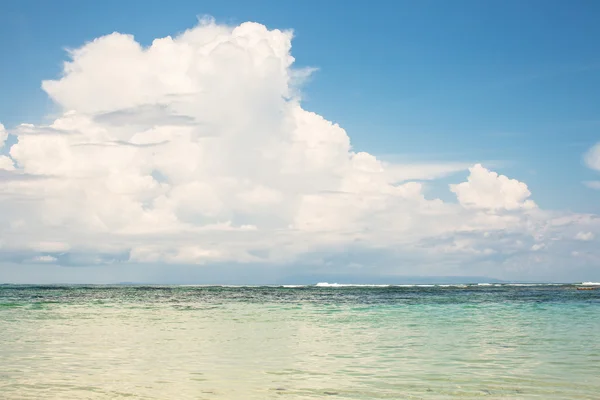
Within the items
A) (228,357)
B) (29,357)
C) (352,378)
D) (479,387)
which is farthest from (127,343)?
(479,387)

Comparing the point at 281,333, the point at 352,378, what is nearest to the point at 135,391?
the point at 352,378

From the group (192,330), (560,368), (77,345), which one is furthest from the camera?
(192,330)

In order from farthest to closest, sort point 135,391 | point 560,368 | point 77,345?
point 77,345 → point 560,368 → point 135,391

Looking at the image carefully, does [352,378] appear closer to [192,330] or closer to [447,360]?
[447,360]

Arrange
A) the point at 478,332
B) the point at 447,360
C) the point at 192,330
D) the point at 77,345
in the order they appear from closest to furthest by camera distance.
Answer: the point at 447,360, the point at 77,345, the point at 478,332, the point at 192,330

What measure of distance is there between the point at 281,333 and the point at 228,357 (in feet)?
32.5

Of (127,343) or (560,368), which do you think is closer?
(560,368)

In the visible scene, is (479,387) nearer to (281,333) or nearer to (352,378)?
(352,378)

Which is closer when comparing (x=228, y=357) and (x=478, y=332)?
(x=228, y=357)

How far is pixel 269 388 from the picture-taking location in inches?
666

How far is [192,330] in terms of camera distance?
34688mm

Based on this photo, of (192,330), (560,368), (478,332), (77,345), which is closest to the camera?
(560,368)

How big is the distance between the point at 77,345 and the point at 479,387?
19351 mm

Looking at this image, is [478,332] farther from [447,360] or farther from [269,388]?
[269,388]
